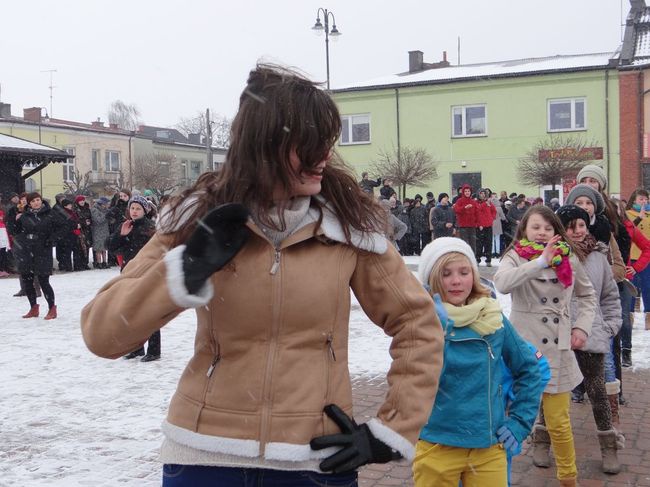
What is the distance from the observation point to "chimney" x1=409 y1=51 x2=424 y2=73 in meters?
39.3

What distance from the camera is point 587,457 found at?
5141 millimetres

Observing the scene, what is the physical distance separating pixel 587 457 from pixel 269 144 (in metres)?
3.92

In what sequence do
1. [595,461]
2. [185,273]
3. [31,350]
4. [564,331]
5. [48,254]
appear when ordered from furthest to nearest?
[48,254], [31,350], [595,461], [564,331], [185,273]

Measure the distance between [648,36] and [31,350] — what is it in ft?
102

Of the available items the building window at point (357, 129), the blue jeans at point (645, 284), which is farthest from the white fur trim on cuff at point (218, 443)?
the building window at point (357, 129)

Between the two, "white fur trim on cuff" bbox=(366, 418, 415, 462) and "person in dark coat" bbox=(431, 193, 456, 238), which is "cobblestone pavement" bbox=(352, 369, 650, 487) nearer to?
"white fur trim on cuff" bbox=(366, 418, 415, 462)

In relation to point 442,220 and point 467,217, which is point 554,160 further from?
point 467,217

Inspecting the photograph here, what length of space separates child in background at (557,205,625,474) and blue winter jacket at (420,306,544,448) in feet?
5.11

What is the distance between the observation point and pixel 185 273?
→ 1.90 metres

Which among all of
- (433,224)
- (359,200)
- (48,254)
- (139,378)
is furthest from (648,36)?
(359,200)

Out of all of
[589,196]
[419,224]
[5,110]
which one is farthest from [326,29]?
[5,110]

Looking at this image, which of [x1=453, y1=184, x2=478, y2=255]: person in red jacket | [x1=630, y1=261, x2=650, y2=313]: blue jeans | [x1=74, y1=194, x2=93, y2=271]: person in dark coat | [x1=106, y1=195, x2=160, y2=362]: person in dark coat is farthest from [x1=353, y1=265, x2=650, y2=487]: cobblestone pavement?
[x1=74, y1=194, x2=93, y2=271]: person in dark coat

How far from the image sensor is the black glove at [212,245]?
190 centimetres

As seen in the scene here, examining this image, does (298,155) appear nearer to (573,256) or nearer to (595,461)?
(573,256)
